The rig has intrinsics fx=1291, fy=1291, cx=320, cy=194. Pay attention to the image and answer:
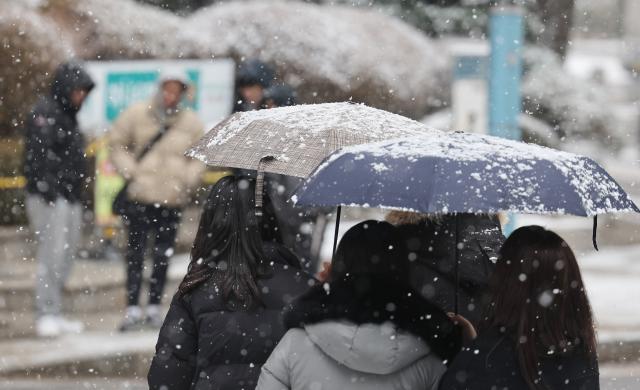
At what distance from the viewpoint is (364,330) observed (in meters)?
3.54

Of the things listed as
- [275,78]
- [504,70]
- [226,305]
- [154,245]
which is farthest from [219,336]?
[275,78]

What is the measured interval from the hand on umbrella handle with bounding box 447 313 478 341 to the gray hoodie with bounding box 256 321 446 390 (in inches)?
9.1

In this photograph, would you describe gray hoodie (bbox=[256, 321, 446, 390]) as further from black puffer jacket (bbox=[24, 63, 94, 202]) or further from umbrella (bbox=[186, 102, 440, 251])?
black puffer jacket (bbox=[24, 63, 94, 202])

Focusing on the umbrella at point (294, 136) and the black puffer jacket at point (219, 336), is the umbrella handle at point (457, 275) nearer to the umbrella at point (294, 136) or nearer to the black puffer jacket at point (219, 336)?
the umbrella at point (294, 136)

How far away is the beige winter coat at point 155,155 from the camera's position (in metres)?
8.93

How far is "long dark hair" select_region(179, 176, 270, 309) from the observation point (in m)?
4.03

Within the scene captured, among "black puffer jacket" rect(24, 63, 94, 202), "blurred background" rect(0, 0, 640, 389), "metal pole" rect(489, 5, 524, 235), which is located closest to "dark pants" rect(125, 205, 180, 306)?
"blurred background" rect(0, 0, 640, 389)

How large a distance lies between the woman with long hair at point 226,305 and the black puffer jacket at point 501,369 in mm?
705

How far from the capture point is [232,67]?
13367 millimetres

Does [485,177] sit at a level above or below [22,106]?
above

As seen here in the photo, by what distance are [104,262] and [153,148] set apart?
11.1 ft

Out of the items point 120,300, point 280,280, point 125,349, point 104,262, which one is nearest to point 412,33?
point 104,262

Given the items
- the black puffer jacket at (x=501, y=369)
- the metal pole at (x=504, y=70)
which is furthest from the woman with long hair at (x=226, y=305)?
the metal pole at (x=504, y=70)

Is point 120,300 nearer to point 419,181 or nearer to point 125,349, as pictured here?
point 125,349
